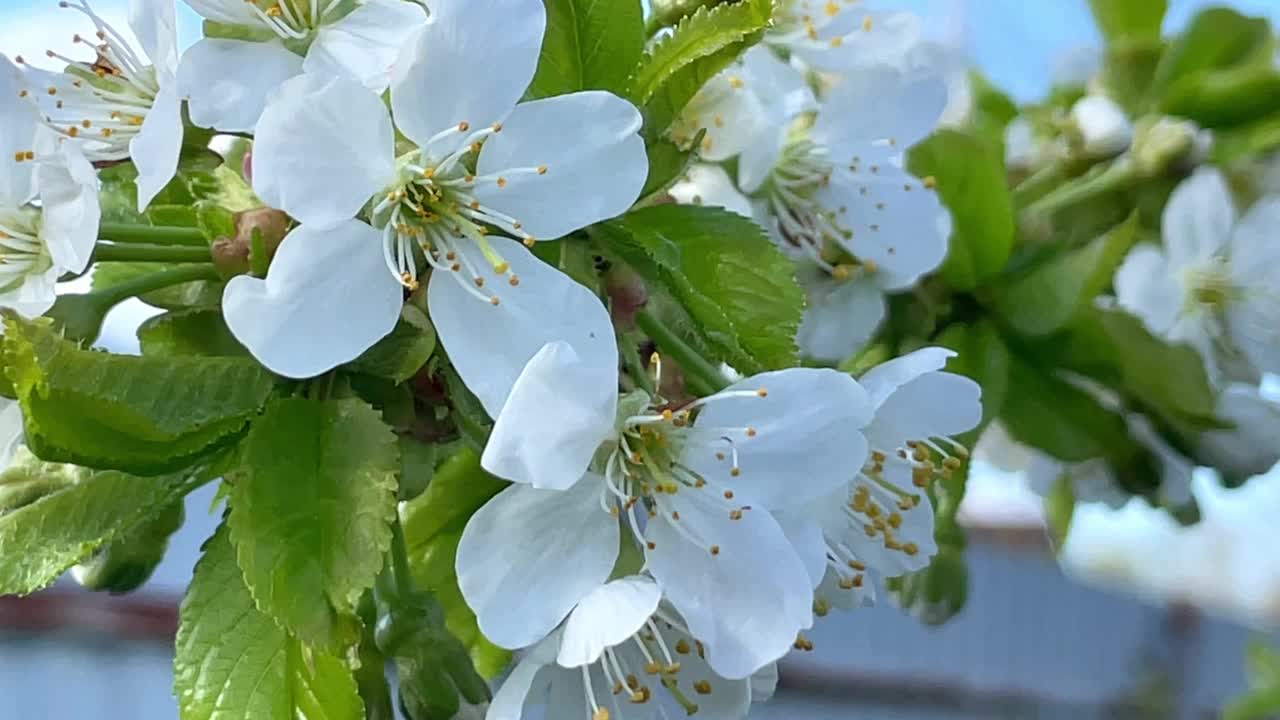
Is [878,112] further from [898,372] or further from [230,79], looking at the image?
[230,79]

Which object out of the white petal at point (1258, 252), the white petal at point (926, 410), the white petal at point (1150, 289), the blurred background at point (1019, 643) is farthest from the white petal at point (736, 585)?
the blurred background at point (1019, 643)

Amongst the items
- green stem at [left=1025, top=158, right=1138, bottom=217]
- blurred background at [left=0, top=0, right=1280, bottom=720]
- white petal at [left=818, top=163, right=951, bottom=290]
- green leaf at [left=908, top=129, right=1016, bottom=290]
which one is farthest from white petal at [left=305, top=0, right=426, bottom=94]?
blurred background at [left=0, top=0, right=1280, bottom=720]

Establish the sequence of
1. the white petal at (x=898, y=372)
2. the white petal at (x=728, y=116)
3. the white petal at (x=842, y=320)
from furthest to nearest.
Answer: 1. the white petal at (x=842, y=320)
2. the white petal at (x=728, y=116)
3. the white petal at (x=898, y=372)

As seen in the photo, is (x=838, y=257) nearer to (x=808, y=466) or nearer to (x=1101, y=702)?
(x=808, y=466)

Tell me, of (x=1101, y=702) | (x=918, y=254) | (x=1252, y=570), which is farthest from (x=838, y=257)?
(x=1252, y=570)

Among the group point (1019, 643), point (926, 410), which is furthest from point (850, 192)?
point (1019, 643)

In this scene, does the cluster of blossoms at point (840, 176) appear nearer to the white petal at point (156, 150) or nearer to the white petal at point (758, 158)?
the white petal at point (758, 158)
